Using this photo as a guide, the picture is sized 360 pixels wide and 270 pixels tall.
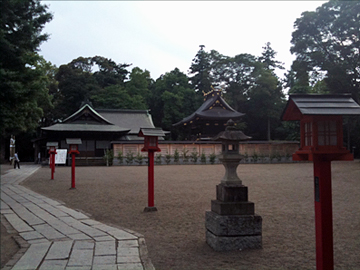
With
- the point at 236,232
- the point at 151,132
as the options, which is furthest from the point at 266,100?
the point at 236,232

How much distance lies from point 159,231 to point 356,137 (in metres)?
30.9

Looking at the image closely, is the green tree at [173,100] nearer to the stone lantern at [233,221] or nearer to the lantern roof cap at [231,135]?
the lantern roof cap at [231,135]

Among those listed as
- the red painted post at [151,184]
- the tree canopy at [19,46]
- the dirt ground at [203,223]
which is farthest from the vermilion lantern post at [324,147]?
the tree canopy at [19,46]

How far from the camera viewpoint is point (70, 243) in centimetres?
455

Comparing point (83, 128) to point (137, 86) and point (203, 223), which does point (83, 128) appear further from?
point (203, 223)

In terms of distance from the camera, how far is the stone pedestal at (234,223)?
165 inches

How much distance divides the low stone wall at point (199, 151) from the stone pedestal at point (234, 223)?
878 inches

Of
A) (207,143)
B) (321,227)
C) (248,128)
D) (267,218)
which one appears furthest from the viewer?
(248,128)

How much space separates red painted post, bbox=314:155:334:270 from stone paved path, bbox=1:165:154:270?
1916 millimetres

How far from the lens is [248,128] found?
43.5m

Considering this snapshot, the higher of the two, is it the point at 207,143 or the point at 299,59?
the point at 299,59

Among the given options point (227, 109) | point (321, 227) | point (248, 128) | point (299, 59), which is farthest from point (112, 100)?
point (321, 227)

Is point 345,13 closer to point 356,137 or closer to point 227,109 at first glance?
point 356,137

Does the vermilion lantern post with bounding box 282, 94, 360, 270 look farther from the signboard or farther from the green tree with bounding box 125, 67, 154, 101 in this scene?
the green tree with bounding box 125, 67, 154, 101
